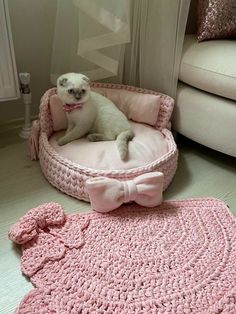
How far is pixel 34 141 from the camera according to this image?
121 cm

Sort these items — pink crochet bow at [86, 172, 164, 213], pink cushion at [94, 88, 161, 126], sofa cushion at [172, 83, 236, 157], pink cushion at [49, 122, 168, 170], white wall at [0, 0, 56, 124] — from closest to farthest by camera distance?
pink crochet bow at [86, 172, 164, 213] → pink cushion at [49, 122, 168, 170] → sofa cushion at [172, 83, 236, 157] → pink cushion at [94, 88, 161, 126] → white wall at [0, 0, 56, 124]

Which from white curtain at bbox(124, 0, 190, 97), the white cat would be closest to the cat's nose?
the white cat

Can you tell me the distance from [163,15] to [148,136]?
450mm

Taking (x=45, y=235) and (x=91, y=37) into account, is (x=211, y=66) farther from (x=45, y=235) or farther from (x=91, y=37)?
(x=45, y=235)

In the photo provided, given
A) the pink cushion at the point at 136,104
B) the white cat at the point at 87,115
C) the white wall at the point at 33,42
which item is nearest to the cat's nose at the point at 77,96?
the white cat at the point at 87,115

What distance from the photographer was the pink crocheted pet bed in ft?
3.34

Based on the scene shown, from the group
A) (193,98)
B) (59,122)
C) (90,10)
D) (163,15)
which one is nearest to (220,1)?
(163,15)

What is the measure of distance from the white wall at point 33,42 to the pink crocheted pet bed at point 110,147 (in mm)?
321

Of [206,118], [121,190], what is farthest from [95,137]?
[206,118]

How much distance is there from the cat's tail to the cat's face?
0.18 metres

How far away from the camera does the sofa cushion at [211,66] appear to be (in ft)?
3.61

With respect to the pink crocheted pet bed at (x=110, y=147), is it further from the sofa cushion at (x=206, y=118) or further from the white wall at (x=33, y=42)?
the white wall at (x=33, y=42)

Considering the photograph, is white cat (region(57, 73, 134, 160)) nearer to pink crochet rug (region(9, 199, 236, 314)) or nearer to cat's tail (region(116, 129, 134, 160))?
cat's tail (region(116, 129, 134, 160))

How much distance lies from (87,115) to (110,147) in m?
0.15
